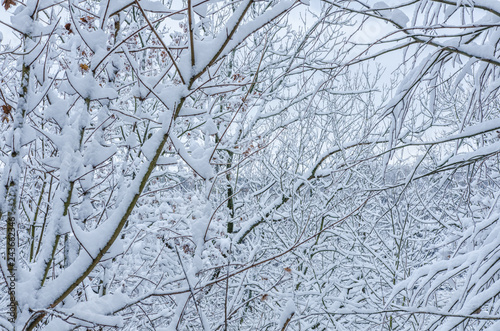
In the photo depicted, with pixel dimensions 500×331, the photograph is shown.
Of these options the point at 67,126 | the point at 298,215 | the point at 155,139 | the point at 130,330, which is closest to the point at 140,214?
the point at 130,330

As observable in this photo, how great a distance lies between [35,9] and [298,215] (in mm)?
6208

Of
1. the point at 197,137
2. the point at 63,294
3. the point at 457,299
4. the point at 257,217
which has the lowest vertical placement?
the point at 457,299

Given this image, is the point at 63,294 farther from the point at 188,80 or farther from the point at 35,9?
the point at 35,9

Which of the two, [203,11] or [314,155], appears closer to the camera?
[203,11]

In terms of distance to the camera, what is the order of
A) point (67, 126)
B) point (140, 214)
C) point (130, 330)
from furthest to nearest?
point (140, 214)
point (130, 330)
point (67, 126)

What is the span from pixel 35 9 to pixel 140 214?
12.8ft

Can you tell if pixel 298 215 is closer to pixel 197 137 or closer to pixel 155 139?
pixel 197 137

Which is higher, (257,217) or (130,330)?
(257,217)

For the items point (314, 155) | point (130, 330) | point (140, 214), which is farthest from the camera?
point (314, 155)

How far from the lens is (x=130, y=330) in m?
3.65

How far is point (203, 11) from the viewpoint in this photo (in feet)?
4.36

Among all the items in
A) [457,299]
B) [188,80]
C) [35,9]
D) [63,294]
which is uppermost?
[35,9]

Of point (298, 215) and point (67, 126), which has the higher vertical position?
point (298, 215)

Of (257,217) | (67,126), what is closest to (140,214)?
(257,217)
